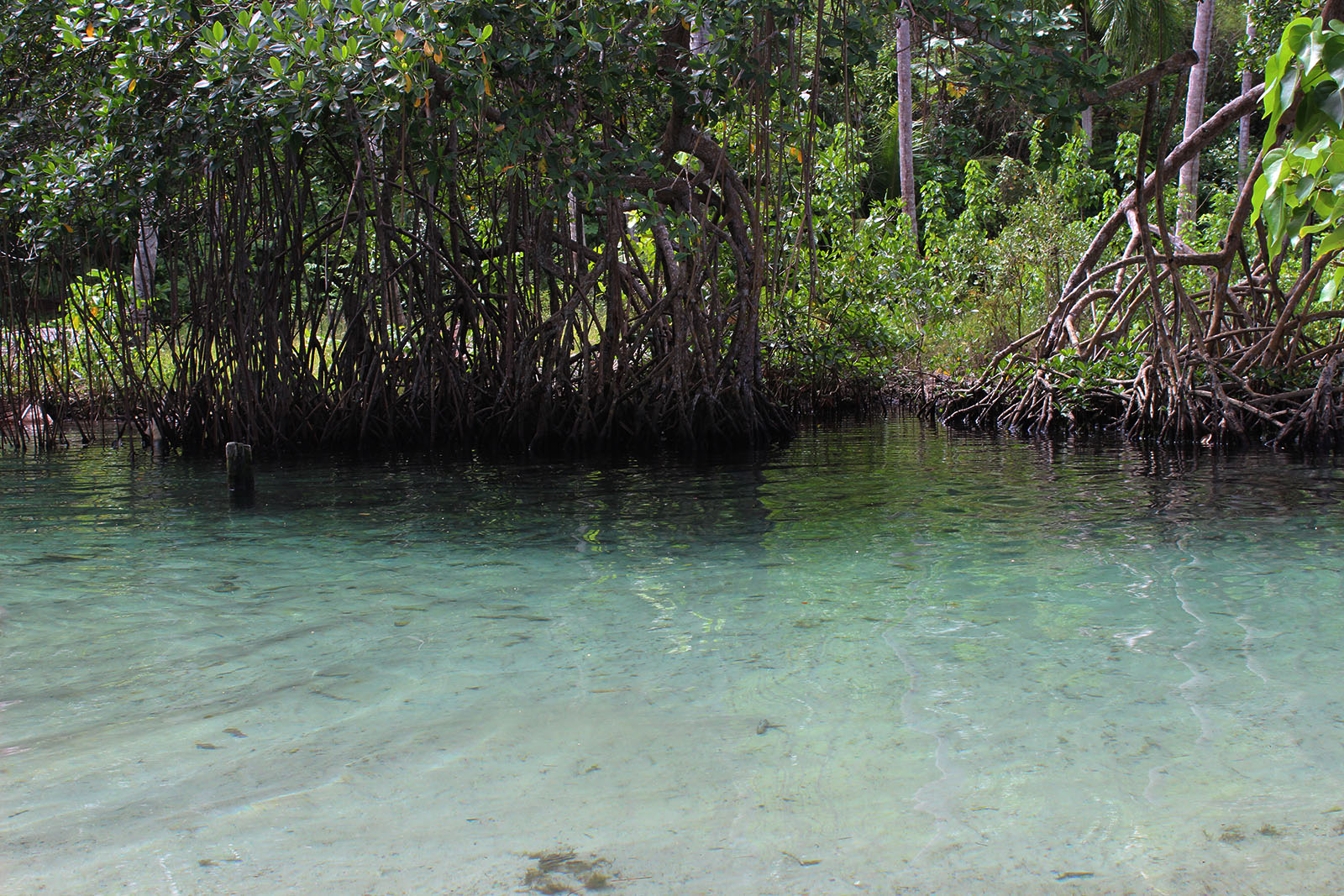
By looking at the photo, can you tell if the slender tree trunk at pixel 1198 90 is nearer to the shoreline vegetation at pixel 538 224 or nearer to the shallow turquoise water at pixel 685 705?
the shoreline vegetation at pixel 538 224

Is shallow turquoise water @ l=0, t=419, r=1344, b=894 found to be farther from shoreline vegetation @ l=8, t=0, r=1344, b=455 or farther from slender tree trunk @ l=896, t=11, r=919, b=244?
slender tree trunk @ l=896, t=11, r=919, b=244

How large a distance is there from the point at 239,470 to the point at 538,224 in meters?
3.13

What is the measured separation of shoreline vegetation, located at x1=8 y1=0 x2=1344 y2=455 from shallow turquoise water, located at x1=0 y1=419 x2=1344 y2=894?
199 cm

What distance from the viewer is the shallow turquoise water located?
71.3 inches

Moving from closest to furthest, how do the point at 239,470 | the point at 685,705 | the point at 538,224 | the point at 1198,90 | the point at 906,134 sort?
the point at 685,705 < the point at 239,470 < the point at 538,224 < the point at 1198,90 < the point at 906,134

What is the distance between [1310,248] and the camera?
798 cm

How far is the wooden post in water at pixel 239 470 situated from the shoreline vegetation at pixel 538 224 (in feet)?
5.14

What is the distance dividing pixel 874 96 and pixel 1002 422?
43.8ft

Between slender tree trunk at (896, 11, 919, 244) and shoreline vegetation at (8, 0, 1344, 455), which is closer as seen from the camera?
shoreline vegetation at (8, 0, 1344, 455)

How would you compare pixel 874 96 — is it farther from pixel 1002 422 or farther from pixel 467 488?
pixel 467 488

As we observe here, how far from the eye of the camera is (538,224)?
26.7 ft

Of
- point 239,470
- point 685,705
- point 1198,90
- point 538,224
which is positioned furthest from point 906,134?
point 685,705

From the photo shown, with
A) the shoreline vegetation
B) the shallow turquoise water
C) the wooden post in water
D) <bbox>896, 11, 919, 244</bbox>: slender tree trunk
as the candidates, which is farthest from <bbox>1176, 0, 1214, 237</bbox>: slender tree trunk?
the wooden post in water

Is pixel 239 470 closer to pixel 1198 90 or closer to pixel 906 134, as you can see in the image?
pixel 1198 90
